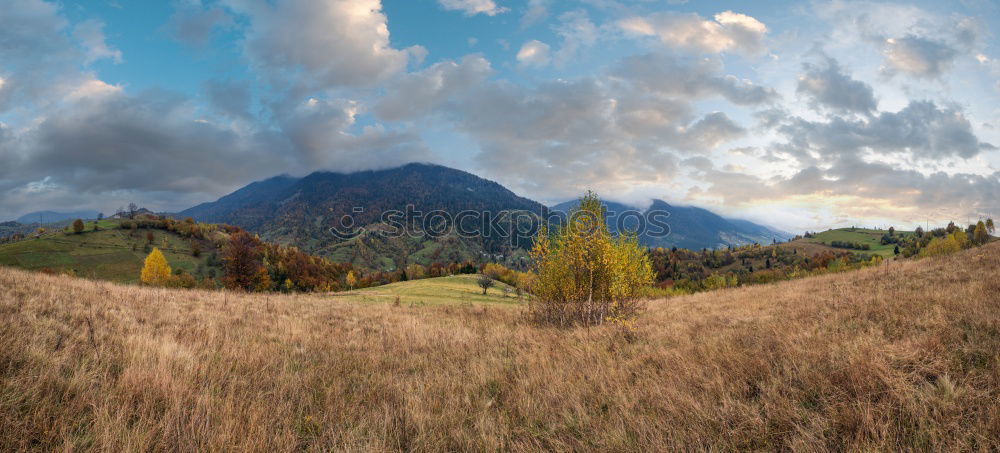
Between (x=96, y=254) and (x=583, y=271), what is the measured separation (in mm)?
176307

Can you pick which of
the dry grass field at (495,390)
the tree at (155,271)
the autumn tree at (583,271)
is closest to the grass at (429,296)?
the autumn tree at (583,271)

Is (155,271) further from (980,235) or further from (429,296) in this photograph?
(980,235)

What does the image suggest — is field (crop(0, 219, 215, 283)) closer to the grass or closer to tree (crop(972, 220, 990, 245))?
the grass

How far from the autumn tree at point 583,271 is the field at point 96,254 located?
139606mm

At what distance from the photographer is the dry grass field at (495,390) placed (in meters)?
4.20

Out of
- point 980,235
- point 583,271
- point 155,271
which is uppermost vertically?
point 980,235

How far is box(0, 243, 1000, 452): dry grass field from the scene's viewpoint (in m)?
4.20

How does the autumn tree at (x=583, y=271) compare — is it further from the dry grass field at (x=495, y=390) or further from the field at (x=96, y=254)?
the field at (x=96, y=254)

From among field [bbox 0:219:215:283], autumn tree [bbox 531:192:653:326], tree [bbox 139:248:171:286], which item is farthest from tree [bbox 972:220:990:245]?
field [bbox 0:219:215:283]

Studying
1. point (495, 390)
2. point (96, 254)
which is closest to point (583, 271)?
point (495, 390)

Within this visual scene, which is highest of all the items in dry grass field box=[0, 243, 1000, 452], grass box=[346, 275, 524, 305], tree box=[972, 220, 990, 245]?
tree box=[972, 220, 990, 245]

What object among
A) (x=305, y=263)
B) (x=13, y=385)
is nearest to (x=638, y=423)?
(x=13, y=385)

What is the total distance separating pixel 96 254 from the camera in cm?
12375

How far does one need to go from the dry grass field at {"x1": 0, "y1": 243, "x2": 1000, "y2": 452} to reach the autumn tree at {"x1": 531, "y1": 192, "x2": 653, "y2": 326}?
6413mm
